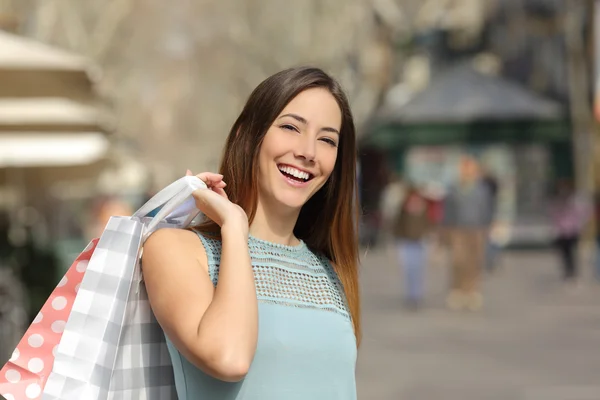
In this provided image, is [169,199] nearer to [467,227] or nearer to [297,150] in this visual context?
[297,150]

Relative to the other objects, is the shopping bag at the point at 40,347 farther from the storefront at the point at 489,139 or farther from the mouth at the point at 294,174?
the storefront at the point at 489,139

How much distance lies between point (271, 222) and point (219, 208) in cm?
23

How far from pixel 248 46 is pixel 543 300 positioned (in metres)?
29.6

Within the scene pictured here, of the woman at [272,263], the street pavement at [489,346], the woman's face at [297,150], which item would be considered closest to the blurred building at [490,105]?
the street pavement at [489,346]

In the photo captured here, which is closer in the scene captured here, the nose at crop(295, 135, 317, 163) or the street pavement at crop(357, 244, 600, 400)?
the nose at crop(295, 135, 317, 163)

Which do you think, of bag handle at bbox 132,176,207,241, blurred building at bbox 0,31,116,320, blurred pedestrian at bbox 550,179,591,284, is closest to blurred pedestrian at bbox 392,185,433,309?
blurred building at bbox 0,31,116,320

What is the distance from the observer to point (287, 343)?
8.01 ft

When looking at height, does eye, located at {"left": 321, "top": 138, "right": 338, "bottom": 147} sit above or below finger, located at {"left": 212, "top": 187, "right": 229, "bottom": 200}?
above

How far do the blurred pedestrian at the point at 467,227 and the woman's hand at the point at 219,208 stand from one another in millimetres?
13191

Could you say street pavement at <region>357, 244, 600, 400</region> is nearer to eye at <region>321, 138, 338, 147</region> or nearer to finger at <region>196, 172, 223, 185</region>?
eye at <region>321, 138, 338, 147</region>

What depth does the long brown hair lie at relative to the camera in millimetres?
2646

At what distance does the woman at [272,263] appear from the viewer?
7.59 ft

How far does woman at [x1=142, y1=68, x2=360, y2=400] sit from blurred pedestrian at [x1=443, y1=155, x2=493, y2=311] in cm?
1289

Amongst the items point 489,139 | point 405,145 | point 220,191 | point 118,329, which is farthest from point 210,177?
point 405,145
